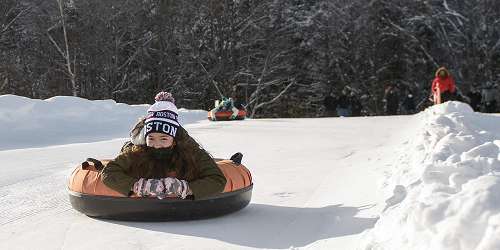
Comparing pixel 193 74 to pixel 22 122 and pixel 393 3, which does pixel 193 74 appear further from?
pixel 22 122

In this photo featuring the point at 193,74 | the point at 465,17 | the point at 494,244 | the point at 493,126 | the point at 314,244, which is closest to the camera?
the point at 494,244

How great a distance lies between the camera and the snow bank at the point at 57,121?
538 inches

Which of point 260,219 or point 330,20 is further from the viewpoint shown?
point 330,20

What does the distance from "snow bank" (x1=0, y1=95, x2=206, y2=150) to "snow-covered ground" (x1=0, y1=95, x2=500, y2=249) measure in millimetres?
3112

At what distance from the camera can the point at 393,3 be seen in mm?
32719

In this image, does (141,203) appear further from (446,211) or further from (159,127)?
(446,211)

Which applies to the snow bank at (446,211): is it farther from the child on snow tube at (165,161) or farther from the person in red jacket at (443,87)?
the person in red jacket at (443,87)

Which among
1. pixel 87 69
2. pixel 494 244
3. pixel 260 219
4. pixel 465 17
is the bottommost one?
pixel 260 219

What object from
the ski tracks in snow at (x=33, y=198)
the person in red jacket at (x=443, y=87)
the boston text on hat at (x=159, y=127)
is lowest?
the ski tracks in snow at (x=33, y=198)

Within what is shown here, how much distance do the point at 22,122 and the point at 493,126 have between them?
975cm

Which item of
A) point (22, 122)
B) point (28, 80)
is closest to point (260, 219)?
point (22, 122)

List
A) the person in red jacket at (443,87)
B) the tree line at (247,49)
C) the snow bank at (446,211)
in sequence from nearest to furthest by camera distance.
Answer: the snow bank at (446,211) < the person in red jacket at (443,87) < the tree line at (247,49)

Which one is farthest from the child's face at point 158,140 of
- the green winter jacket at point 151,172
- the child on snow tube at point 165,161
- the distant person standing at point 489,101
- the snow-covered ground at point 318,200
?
the distant person standing at point 489,101

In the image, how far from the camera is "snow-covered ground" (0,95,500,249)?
A: 292 centimetres
